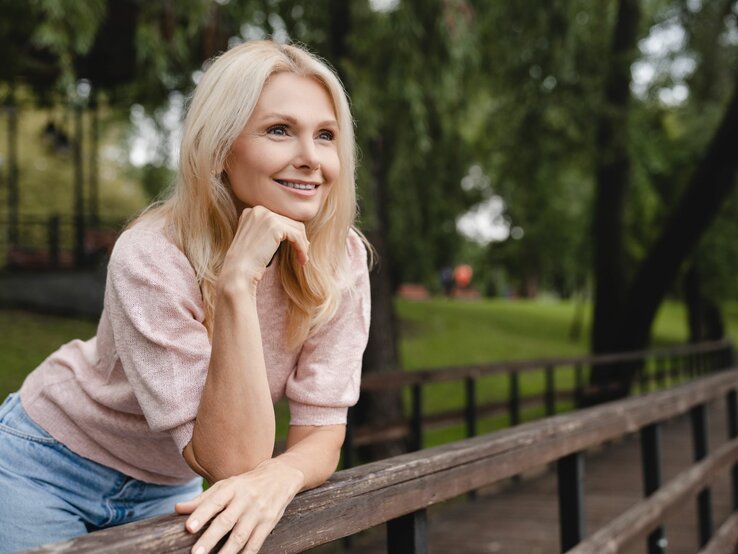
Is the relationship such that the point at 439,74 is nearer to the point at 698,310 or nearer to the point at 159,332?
the point at 159,332

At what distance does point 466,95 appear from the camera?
921 centimetres

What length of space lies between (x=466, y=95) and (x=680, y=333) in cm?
2195

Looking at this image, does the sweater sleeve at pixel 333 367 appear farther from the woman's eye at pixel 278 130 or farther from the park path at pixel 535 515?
the park path at pixel 535 515

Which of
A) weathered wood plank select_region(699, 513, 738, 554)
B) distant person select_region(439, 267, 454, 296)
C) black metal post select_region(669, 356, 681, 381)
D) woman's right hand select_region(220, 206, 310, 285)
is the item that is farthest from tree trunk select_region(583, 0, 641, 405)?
woman's right hand select_region(220, 206, 310, 285)

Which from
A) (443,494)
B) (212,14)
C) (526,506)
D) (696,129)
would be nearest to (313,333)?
(443,494)

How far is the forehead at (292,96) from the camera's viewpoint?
1.71 meters

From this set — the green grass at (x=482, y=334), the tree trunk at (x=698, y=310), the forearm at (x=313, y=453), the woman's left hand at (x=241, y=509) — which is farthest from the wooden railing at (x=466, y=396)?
the tree trunk at (x=698, y=310)

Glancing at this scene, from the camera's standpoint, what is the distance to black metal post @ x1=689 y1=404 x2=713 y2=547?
14.0 ft

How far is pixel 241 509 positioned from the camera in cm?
133

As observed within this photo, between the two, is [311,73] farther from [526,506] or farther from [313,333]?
[526,506]

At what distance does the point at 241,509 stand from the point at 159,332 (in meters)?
0.36

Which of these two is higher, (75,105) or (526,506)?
(75,105)

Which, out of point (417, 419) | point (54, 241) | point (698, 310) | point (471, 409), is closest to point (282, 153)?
point (417, 419)

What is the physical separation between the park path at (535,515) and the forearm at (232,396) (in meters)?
3.38
